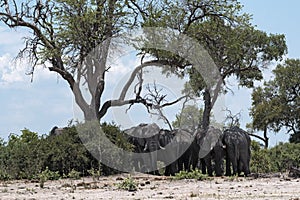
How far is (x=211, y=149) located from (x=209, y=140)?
0.41 m

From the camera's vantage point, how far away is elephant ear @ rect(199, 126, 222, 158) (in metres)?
25.4

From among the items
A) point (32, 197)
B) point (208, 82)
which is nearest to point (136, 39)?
point (208, 82)

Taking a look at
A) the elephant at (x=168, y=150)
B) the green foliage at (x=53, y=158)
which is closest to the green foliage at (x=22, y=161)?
the green foliage at (x=53, y=158)

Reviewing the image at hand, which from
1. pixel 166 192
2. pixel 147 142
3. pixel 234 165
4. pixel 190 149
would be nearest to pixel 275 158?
pixel 190 149

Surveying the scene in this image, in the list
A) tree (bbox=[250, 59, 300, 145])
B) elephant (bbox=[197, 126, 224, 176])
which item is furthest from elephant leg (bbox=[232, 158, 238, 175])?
tree (bbox=[250, 59, 300, 145])

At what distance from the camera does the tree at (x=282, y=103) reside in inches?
1779

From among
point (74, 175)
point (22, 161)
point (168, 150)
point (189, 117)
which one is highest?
point (189, 117)

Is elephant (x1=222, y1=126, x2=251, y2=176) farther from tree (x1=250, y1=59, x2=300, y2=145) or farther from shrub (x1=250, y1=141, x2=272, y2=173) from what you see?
tree (x1=250, y1=59, x2=300, y2=145)

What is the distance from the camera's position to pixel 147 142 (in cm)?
2684

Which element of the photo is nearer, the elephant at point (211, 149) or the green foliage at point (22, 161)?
the green foliage at point (22, 161)

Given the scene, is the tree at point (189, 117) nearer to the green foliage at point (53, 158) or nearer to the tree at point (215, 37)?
the tree at point (215, 37)

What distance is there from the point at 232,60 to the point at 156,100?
451 cm

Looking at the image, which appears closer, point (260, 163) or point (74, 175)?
point (74, 175)

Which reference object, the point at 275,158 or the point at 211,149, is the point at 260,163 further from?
the point at 211,149
